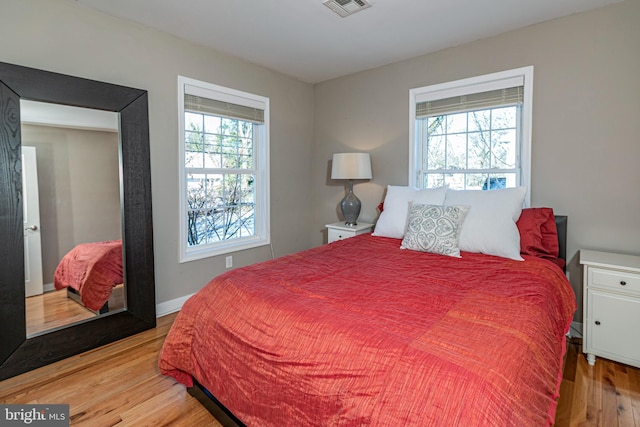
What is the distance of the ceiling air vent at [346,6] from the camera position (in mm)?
2277

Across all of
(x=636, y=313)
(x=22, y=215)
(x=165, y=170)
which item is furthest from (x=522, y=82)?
(x=22, y=215)

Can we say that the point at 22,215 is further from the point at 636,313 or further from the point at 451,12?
the point at 636,313

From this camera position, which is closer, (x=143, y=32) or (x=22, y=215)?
(x=22, y=215)

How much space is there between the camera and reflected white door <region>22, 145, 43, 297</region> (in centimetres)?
209

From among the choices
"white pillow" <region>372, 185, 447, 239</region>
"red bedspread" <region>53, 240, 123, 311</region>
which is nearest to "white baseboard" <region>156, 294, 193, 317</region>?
"red bedspread" <region>53, 240, 123, 311</region>

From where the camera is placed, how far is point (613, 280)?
207 cm

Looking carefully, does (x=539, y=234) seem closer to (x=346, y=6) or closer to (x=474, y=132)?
(x=474, y=132)

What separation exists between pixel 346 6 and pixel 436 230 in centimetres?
169

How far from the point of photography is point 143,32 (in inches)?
105

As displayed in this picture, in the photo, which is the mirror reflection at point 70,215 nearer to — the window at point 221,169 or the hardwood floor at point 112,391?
the hardwood floor at point 112,391

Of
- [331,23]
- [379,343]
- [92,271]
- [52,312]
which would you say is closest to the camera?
[379,343]

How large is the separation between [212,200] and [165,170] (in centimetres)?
60

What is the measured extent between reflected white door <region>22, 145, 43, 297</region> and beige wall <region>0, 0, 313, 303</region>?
65cm

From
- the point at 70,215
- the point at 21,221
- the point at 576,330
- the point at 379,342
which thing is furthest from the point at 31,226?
the point at 576,330
